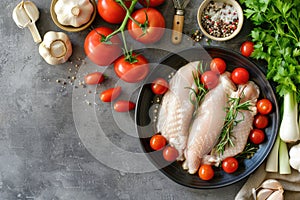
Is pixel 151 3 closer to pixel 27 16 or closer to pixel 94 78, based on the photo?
pixel 94 78

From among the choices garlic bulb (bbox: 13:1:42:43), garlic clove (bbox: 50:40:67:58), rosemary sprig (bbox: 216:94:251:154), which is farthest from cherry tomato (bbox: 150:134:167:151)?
garlic bulb (bbox: 13:1:42:43)

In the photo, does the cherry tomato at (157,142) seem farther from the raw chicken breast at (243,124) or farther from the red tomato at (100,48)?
the red tomato at (100,48)

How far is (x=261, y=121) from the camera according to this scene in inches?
79.4

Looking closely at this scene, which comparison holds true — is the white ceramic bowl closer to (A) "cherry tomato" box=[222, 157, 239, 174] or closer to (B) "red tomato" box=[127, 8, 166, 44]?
(B) "red tomato" box=[127, 8, 166, 44]

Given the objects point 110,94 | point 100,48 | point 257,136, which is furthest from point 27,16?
point 257,136

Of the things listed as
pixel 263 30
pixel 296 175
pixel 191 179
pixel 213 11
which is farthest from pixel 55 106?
pixel 296 175

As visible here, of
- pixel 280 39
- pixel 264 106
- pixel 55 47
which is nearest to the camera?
pixel 280 39

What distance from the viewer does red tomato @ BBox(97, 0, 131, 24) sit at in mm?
2014

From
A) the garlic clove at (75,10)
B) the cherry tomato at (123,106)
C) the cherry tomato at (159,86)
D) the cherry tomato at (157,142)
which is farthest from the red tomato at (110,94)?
the garlic clove at (75,10)

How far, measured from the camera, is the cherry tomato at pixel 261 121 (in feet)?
6.63

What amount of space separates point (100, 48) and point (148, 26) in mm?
245

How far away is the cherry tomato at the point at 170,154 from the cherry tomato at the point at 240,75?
1.42ft

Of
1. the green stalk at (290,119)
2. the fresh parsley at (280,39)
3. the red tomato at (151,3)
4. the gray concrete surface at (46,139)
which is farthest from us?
the gray concrete surface at (46,139)

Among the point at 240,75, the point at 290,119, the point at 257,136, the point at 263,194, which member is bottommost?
the point at 263,194
